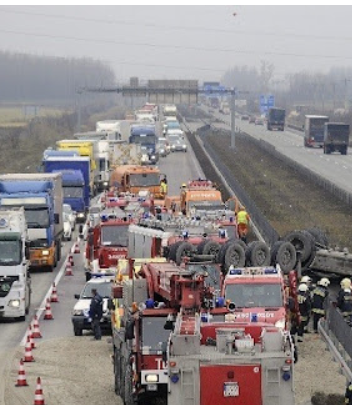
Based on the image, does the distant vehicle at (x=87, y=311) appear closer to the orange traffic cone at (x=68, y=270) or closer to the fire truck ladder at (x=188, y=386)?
the orange traffic cone at (x=68, y=270)

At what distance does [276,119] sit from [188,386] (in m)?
142

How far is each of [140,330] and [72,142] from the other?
52258 mm

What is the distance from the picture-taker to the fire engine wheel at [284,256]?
3077cm

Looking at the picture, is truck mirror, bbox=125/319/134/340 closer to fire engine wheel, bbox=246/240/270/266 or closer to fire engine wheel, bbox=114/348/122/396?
fire engine wheel, bbox=114/348/122/396

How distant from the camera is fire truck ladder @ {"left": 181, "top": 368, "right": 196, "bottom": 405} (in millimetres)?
16547

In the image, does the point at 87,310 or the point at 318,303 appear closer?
the point at 318,303

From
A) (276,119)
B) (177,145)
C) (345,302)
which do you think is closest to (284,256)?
(345,302)

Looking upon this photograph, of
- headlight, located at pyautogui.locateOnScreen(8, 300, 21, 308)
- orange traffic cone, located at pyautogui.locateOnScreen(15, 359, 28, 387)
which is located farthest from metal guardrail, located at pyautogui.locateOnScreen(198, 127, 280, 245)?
orange traffic cone, located at pyautogui.locateOnScreen(15, 359, 28, 387)

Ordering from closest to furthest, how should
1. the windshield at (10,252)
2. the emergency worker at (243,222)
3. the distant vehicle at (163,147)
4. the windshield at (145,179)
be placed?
the windshield at (10,252) < the emergency worker at (243,222) < the windshield at (145,179) < the distant vehicle at (163,147)

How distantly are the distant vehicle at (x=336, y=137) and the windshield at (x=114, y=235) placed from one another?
65915 millimetres

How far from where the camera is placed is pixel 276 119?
6206 inches

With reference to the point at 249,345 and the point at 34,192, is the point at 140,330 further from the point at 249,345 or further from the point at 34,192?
the point at 34,192

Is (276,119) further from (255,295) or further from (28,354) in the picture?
(255,295)

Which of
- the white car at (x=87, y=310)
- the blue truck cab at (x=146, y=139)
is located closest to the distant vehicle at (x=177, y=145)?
the blue truck cab at (x=146, y=139)
